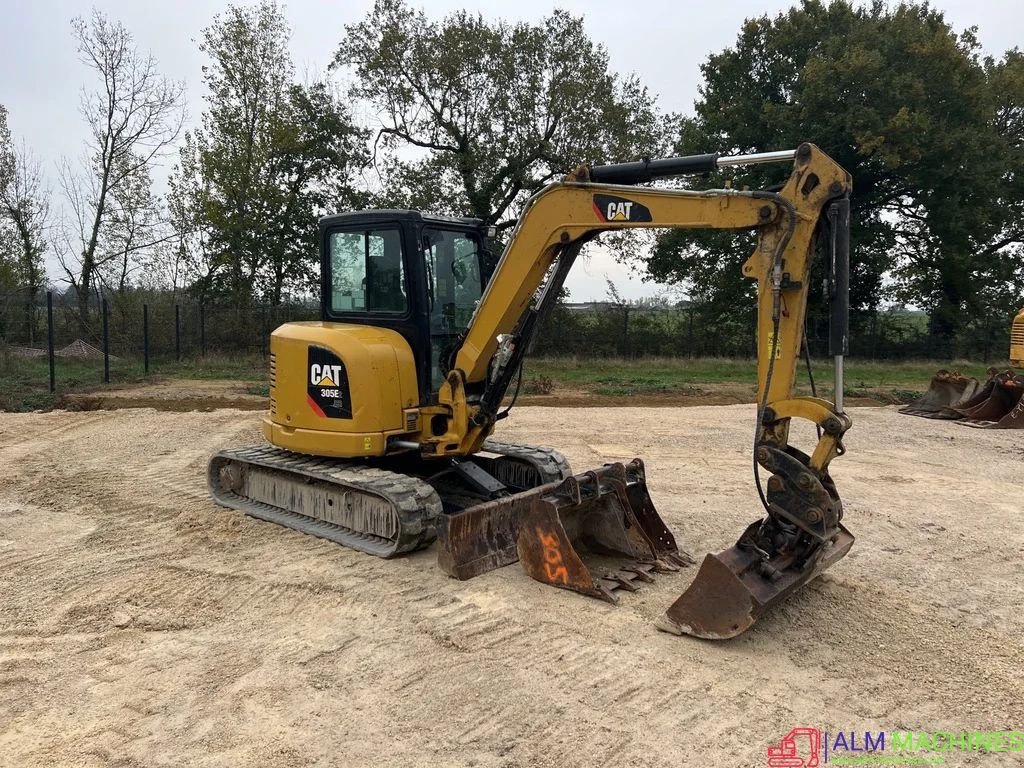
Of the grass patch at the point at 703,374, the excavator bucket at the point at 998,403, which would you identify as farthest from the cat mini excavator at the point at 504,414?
the grass patch at the point at 703,374

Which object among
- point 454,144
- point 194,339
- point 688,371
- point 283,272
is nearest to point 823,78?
point 688,371

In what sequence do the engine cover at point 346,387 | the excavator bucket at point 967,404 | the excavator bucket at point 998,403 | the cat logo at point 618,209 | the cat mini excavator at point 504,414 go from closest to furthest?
the cat mini excavator at point 504,414, the cat logo at point 618,209, the engine cover at point 346,387, the excavator bucket at point 998,403, the excavator bucket at point 967,404

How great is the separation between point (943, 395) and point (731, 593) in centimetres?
1118

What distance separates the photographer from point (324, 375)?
5922 millimetres

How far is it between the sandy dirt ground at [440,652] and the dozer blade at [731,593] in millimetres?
109

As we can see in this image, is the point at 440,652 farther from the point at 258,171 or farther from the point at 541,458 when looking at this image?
the point at 258,171

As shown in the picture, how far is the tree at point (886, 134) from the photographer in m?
21.2

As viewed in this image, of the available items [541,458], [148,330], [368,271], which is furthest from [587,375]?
[368,271]

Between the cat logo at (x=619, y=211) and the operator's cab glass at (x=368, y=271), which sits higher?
the cat logo at (x=619, y=211)

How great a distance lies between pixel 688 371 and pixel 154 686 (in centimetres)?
1882

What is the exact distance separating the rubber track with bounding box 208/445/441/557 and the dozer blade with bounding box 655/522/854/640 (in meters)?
1.88

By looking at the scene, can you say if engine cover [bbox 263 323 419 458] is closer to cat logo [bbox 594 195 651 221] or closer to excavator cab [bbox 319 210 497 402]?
excavator cab [bbox 319 210 497 402]

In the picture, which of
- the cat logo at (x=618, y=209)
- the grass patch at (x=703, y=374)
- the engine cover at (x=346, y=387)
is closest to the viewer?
the cat logo at (x=618, y=209)

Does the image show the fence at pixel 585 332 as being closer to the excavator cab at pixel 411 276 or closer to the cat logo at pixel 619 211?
the excavator cab at pixel 411 276
